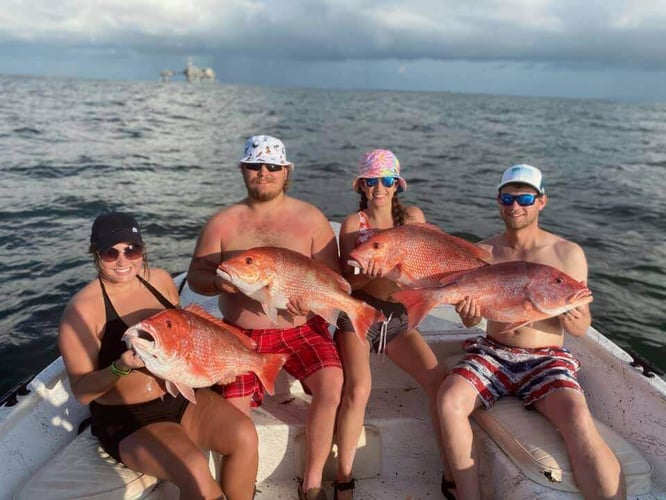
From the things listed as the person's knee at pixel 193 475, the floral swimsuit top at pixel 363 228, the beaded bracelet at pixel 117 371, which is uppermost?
the floral swimsuit top at pixel 363 228

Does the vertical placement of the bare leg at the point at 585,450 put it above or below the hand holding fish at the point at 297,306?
below

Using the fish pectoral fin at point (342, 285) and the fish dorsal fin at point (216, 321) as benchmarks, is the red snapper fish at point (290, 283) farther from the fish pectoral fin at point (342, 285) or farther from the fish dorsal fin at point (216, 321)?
the fish dorsal fin at point (216, 321)

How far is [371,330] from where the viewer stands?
3633 mm

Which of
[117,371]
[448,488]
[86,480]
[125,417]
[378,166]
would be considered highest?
[378,166]

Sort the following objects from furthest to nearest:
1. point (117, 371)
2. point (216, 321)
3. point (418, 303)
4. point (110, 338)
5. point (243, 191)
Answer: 1. point (243, 191)
2. point (418, 303)
3. point (216, 321)
4. point (110, 338)
5. point (117, 371)

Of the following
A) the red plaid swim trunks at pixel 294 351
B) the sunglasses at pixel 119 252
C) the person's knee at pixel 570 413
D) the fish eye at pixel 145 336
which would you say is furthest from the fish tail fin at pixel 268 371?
the person's knee at pixel 570 413

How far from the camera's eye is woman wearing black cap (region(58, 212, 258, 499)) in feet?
8.61

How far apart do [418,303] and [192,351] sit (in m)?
1.30

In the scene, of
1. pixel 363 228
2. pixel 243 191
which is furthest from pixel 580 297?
pixel 243 191

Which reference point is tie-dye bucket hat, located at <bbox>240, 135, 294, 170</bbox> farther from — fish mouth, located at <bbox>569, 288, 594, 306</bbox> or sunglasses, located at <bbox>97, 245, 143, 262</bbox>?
fish mouth, located at <bbox>569, 288, 594, 306</bbox>

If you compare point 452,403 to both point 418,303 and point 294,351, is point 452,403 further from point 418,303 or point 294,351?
point 294,351

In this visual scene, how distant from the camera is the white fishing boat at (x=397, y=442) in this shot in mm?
2744

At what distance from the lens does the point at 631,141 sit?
34969mm

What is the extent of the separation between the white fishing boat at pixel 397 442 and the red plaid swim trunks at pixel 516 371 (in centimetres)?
10
